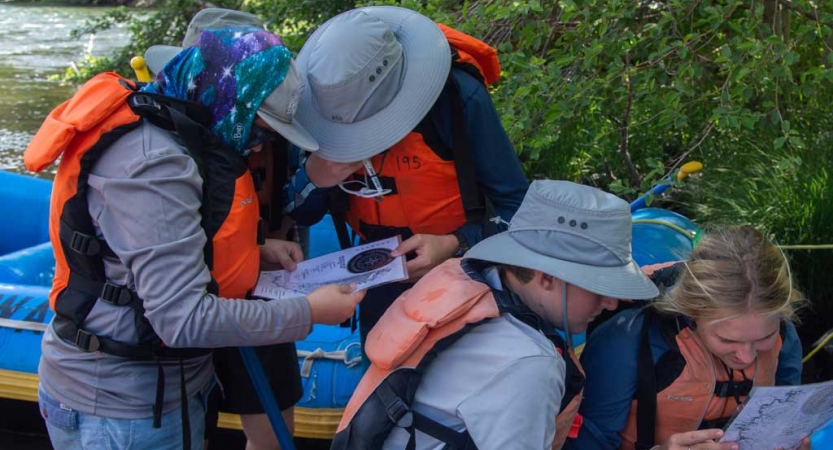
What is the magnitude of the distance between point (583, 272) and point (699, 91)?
9.14 feet

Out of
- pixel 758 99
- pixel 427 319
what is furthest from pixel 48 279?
pixel 758 99

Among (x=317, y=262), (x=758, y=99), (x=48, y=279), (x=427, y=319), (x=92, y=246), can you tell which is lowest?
(x=48, y=279)

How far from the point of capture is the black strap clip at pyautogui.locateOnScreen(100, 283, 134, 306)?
1688 millimetres

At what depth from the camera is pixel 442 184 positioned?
2.13 meters

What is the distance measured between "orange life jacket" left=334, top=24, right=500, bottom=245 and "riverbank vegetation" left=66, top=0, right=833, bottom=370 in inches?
46.3

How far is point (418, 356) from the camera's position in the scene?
1.62 m

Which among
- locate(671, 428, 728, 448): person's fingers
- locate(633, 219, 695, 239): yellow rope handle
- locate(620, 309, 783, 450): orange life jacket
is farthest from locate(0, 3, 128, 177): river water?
locate(671, 428, 728, 448): person's fingers

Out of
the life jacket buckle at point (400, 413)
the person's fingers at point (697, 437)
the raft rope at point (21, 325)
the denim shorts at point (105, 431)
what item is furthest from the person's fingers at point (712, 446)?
the raft rope at point (21, 325)

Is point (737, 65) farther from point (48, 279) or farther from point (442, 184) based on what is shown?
point (48, 279)

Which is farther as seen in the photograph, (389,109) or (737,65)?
(737,65)

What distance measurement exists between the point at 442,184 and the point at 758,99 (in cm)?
262

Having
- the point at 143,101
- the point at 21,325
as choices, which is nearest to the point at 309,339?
the point at 21,325

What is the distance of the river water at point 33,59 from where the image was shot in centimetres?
867

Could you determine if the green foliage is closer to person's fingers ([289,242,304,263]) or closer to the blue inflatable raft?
the blue inflatable raft
